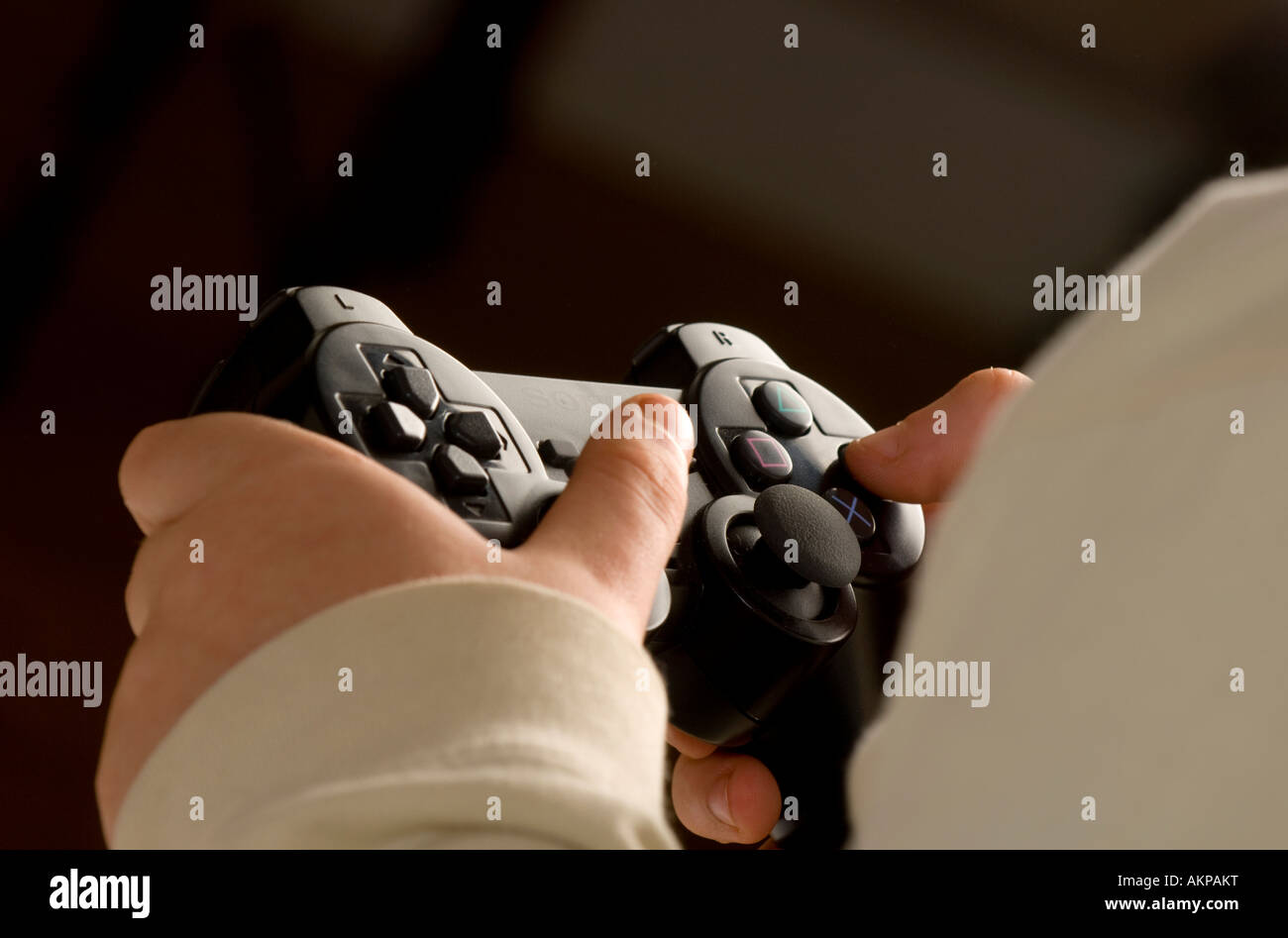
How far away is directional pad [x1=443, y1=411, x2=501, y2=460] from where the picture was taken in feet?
1.43

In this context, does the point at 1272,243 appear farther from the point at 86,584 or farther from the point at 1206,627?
the point at 86,584

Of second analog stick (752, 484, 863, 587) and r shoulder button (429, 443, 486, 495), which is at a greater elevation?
r shoulder button (429, 443, 486, 495)

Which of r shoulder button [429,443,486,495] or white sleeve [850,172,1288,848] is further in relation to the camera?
r shoulder button [429,443,486,495]

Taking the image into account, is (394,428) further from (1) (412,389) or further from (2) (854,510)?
(2) (854,510)

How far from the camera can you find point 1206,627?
23 centimetres

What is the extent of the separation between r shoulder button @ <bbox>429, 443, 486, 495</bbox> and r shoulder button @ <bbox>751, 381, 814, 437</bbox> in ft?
0.61

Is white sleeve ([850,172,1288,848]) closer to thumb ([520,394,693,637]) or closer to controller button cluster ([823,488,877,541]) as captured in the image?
thumb ([520,394,693,637])

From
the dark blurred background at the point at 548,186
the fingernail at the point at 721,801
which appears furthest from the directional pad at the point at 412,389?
the dark blurred background at the point at 548,186

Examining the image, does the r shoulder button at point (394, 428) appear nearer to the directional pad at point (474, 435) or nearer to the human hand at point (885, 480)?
the directional pad at point (474, 435)

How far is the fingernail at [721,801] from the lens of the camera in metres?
0.59

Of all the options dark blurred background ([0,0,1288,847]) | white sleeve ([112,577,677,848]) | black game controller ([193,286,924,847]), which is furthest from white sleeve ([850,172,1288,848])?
dark blurred background ([0,0,1288,847])

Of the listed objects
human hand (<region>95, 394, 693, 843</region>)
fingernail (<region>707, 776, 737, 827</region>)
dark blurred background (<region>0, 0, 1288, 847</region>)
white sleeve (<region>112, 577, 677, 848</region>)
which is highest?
dark blurred background (<region>0, 0, 1288, 847</region>)

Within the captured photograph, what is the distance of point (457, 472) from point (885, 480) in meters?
0.23
